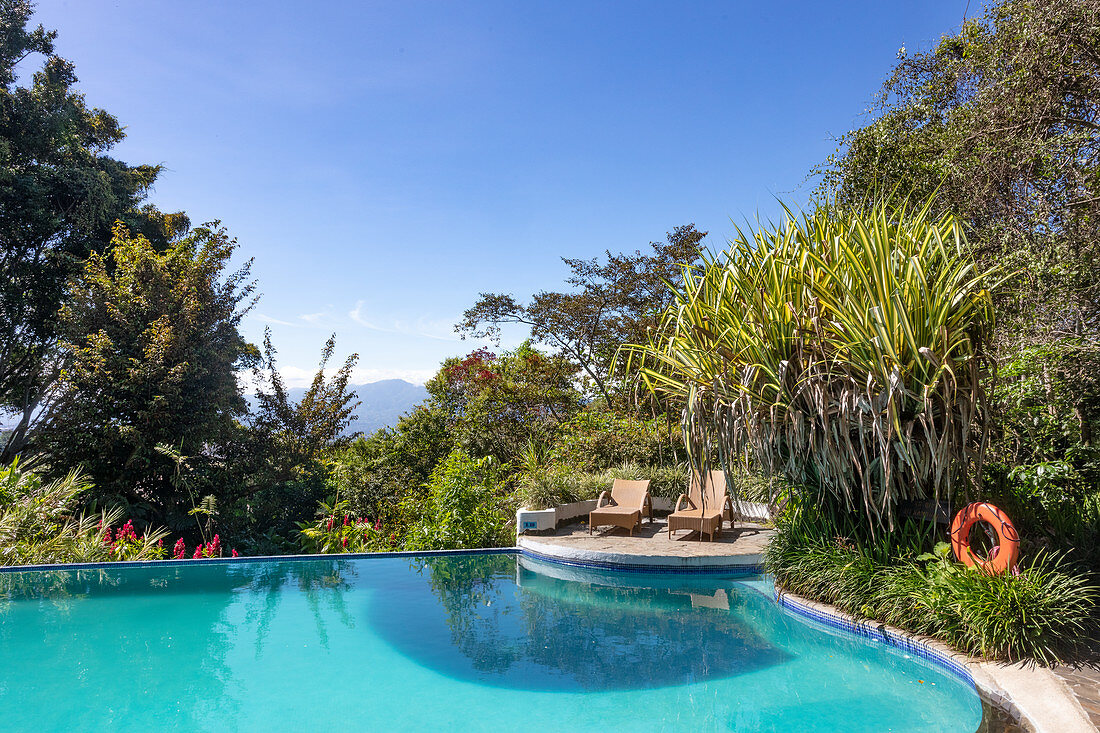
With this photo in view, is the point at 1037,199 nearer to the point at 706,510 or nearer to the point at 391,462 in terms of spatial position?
the point at 706,510

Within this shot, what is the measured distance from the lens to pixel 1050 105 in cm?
748

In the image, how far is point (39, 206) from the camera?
14.6m

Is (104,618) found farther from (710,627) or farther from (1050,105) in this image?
(1050,105)

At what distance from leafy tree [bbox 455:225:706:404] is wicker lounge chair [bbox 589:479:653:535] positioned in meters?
6.20

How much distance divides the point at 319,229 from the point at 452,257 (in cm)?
403

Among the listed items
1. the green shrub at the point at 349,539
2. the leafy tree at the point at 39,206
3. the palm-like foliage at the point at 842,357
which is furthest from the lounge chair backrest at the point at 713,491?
the leafy tree at the point at 39,206

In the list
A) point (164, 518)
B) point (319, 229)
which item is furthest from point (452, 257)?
point (164, 518)

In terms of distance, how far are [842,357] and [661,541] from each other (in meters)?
4.48

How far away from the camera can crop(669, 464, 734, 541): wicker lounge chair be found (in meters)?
8.69

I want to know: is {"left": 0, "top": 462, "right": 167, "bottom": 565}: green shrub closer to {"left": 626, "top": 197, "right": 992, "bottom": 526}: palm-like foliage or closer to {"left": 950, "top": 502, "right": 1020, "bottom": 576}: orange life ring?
{"left": 626, "top": 197, "right": 992, "bottom": 526}: palm-like foliage

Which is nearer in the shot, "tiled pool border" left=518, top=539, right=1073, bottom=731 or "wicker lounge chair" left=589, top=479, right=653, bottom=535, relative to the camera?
"tiled pool border" left=518, top=539, right=1073, bottom=731

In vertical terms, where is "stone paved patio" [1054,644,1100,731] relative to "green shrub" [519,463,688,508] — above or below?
below

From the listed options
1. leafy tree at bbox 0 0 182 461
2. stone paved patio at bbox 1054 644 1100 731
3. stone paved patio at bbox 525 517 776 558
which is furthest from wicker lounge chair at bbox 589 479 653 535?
leafy tree at bbox 0 0 182 461

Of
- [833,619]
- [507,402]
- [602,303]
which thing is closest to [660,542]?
[833,619]
